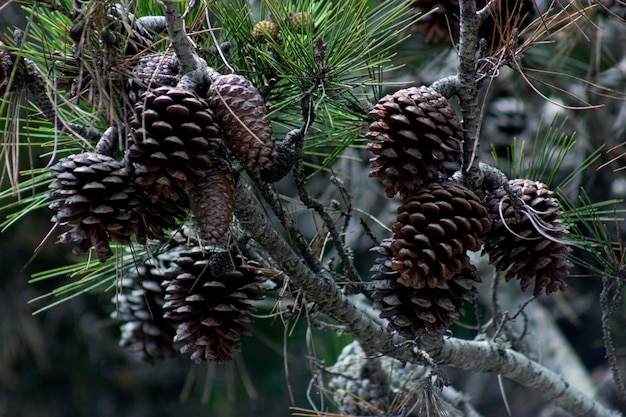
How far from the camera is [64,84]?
846mm

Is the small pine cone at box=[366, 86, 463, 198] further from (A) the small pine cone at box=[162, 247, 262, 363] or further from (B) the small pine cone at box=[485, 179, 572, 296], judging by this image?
(A) the small pine cone at box=[162, 247, 262, 363]

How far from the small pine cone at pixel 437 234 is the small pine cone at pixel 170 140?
249mm

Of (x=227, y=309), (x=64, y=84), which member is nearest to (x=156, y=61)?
(x=64, y=84)

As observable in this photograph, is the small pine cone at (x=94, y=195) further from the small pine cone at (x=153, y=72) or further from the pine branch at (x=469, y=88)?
the pine branch at (x=469, y=88)

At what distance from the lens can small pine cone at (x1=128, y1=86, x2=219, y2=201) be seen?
66cm

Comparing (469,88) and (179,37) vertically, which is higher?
(179,37)

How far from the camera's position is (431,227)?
0.75 m

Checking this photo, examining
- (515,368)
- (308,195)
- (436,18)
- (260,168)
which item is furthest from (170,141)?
(436,18)

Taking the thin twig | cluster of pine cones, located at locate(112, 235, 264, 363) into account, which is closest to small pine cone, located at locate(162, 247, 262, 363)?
cluster of pine cones, located at locate(112, 235, 264, 363)

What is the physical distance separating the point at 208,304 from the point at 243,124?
0.89 ft

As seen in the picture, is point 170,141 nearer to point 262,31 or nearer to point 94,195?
point 94,195

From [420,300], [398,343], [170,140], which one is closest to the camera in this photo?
[170,140]

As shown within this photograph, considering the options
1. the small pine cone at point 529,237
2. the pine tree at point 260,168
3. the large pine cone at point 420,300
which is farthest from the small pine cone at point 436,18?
the large pine cone at point 420,300

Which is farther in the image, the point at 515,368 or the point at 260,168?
the point at 515,368
